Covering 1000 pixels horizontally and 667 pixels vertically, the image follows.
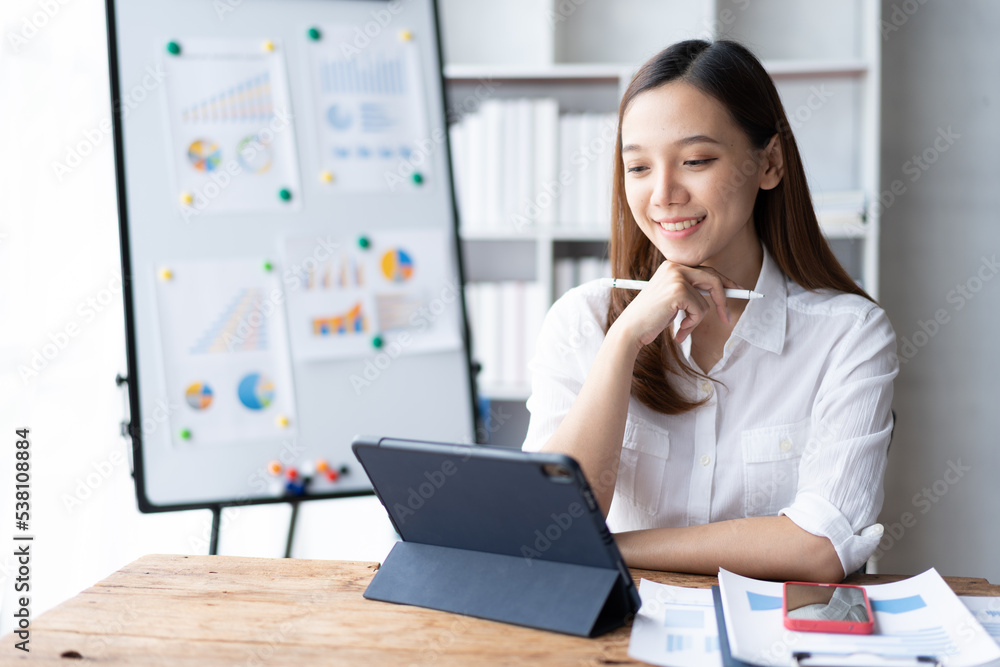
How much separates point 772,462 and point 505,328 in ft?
3.86

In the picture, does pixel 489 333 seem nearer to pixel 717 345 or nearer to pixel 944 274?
pixel 717 345

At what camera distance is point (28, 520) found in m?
1.57

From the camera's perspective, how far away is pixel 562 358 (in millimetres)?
1312

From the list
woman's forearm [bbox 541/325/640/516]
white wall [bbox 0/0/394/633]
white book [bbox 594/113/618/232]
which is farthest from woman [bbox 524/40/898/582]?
white wall [bbox 0/0/394/633]

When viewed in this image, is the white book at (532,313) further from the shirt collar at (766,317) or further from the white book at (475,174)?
the shirt collar at (766,317)

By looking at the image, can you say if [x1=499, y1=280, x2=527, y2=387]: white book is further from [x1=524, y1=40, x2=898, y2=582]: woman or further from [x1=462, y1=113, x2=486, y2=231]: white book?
[x1=524, y1=40, x2=898, y2=582]: woman

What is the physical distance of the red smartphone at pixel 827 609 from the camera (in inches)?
30.2

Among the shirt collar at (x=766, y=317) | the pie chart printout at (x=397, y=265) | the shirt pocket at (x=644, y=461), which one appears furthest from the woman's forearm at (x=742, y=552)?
the pie chart printout at (x=397, y=265)

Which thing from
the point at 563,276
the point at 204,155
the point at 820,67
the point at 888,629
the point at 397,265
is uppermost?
the point at 820,67

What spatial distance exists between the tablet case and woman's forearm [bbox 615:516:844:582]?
0.65 feet

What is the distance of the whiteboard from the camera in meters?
1.52

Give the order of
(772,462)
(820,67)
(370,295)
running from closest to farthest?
(772,462)
(370,295)
(820,67)

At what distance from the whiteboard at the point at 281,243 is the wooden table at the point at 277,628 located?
60 cm

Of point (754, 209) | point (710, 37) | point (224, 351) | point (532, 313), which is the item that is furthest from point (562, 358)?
point (710, 37)
